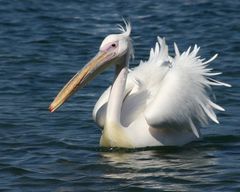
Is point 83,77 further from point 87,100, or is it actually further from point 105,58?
point 87,100

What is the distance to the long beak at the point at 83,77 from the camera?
7418 millimetres

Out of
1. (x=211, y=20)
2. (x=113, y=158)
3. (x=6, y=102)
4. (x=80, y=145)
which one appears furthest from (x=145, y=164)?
(x=211, y=20)

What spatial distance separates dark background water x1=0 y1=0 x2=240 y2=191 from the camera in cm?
683

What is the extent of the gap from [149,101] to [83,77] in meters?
0.62

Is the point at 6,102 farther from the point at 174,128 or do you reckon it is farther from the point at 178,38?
the point at 178,38

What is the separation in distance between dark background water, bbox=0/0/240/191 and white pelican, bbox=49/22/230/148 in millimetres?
151

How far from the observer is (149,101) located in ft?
25.2

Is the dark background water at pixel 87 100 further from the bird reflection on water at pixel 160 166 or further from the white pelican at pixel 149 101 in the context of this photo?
the white pelican at pixel 149 101

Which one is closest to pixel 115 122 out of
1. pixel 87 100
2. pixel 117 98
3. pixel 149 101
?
pixel 117 98

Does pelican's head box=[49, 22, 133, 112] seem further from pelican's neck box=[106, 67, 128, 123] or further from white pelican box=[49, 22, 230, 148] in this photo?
pelican's neck box=[106, 67, 128, 123]

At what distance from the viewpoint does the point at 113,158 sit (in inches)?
291

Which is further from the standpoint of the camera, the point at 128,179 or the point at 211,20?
the point at 211,20

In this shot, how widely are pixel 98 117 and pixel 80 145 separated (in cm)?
29

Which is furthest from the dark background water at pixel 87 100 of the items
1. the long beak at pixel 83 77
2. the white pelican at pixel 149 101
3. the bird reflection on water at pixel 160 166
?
the long beak at pixel 83 77
